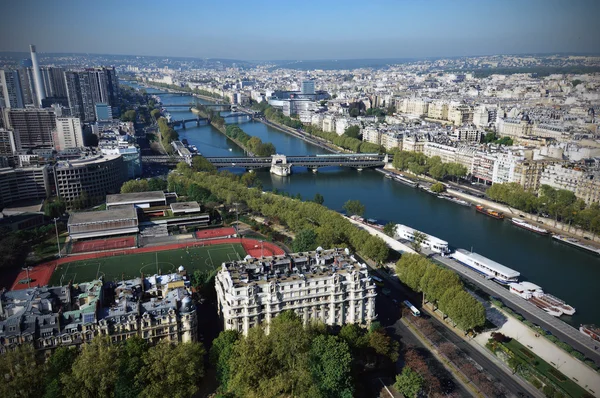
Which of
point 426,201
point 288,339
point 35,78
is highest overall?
point 35,78

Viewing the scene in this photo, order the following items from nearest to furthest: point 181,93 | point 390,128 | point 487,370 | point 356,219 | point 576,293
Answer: point 487,370 < point 576,293 < point 356,219 < point 390,128 < point 181,93

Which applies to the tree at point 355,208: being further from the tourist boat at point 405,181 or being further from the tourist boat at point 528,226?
the tourist boat at point 405,181

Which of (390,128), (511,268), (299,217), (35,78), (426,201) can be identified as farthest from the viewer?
(35,78)

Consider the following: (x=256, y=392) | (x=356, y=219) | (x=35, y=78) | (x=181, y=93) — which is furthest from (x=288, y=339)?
(x=181, y=93)

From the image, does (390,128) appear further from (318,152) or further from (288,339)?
(288,339)

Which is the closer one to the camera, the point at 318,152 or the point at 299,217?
the point at 299,217

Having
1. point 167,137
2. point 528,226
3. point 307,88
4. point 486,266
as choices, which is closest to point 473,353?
point 486,266

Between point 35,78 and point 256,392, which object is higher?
point 35,78

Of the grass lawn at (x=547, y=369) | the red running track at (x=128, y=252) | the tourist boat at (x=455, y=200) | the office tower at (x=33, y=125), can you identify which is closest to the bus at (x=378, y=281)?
the red running track at (x=128, y=252)

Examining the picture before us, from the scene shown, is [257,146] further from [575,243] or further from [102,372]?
[102,372]
